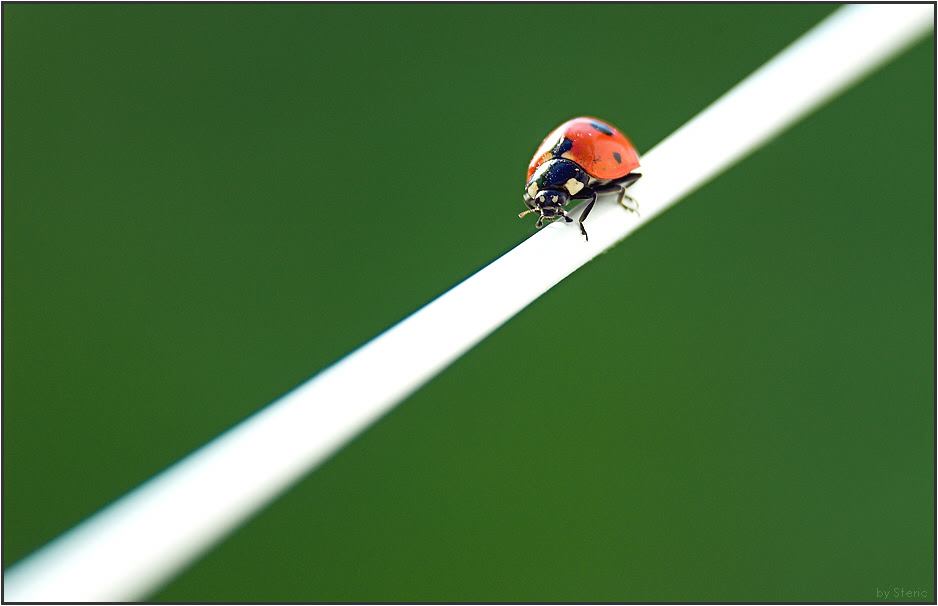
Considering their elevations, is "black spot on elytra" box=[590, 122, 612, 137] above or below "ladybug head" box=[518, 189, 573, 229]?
above

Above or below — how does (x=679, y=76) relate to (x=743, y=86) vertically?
above

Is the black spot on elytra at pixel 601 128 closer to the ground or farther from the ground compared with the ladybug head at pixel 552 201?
farther from the ground

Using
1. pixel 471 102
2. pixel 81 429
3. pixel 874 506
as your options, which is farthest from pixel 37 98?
pixel 874 506

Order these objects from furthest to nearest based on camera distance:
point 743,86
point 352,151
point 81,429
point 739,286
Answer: point 352,151, point 739,286, point 81,429, point 743,86

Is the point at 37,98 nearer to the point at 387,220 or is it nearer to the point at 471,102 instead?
the point at 387,220
